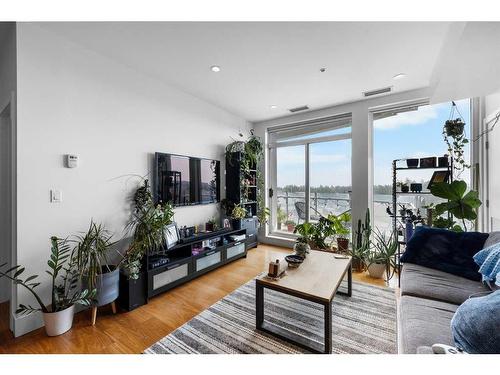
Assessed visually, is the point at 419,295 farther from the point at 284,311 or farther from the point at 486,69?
the point at 486,69

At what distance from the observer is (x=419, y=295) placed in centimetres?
154

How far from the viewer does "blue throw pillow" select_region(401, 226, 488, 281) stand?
5.81 ft

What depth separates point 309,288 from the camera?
1.57 metres

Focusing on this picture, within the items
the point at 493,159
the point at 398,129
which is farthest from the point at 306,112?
the point at 493,159

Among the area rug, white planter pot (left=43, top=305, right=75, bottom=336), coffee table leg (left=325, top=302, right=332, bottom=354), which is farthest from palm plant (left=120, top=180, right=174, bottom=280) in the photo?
coffee table leg (left=325, top=302, right=332, bottom=354)

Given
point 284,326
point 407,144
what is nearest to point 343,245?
point 407,144

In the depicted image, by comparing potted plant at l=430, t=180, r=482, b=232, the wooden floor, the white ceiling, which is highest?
the white ceiling

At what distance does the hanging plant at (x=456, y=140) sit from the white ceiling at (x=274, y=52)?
632 mm

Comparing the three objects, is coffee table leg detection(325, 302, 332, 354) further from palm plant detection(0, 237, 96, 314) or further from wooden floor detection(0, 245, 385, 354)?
palm plant detection(0, 237, 96, 314)

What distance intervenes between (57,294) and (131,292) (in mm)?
538

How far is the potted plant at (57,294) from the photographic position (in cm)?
163

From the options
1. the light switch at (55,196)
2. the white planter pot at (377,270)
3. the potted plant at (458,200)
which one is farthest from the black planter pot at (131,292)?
the potted plant at (458,200)

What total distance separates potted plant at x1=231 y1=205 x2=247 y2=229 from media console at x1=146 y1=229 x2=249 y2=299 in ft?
0.41
